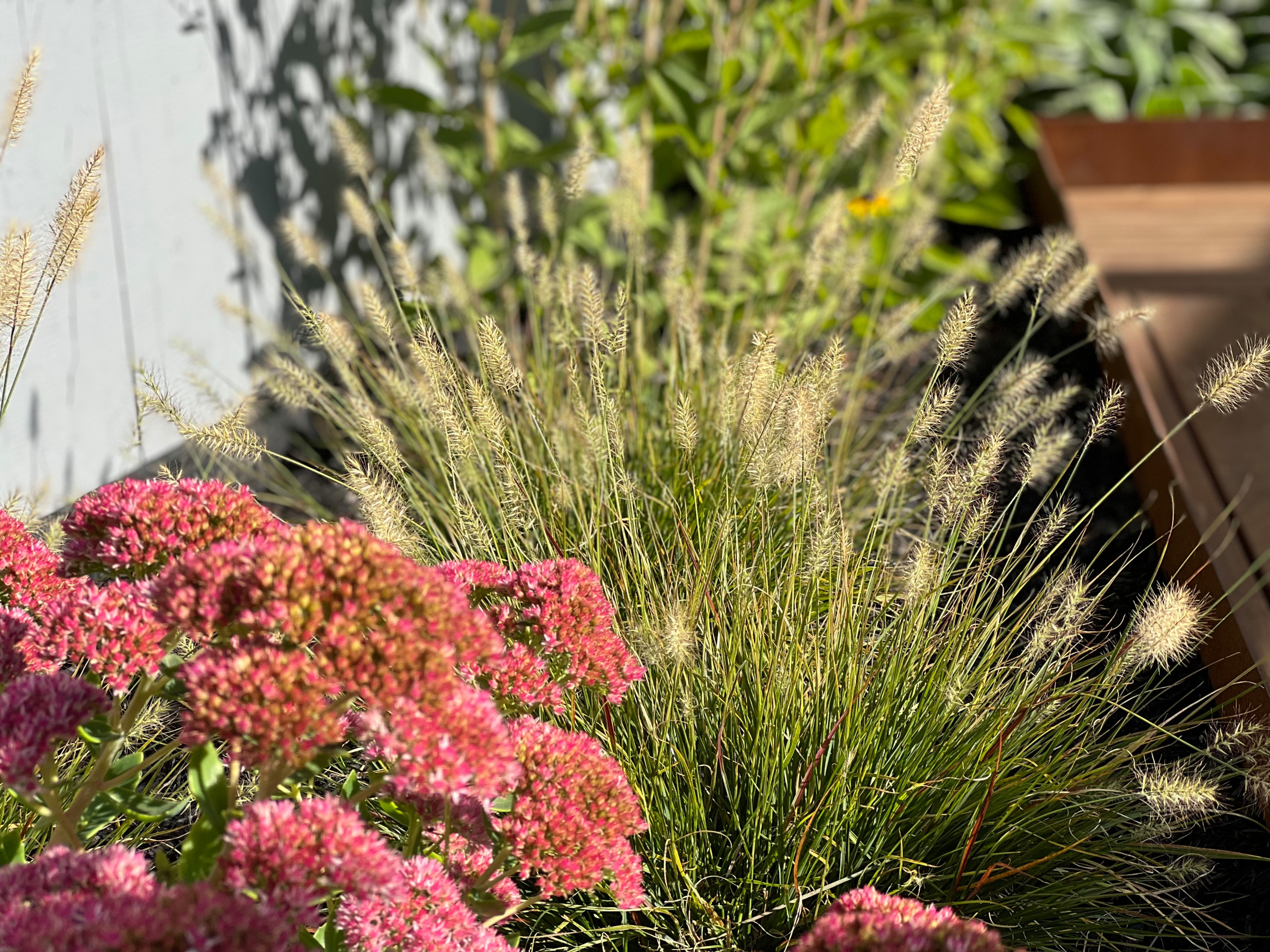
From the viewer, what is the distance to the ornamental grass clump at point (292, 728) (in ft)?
2.78

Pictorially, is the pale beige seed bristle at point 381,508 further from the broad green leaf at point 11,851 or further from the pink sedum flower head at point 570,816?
the broad green leaf at point 11,851

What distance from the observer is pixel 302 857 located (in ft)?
2.76

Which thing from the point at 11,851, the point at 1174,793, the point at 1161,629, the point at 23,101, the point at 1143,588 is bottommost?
the point at 1143,588

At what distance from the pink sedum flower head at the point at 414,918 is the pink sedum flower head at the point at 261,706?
5.4 inches

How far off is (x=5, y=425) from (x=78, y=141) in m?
0.59

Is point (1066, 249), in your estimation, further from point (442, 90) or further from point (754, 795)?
point (442, 90)

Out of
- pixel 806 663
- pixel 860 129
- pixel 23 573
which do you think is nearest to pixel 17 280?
pixel 23 573

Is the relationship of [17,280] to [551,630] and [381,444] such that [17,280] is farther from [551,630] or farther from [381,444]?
[551,630]

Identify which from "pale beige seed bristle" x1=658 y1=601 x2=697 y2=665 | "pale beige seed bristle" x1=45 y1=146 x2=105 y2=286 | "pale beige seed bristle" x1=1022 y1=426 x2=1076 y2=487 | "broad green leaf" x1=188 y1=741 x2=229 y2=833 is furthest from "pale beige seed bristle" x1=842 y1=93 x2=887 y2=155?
"broad green leaf" x1=188 y1=741 x2=229 y2=833

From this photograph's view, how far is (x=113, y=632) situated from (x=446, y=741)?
34 cm

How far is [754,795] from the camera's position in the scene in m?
1.37

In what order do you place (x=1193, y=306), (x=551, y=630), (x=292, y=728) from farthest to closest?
1. (x=1193, y=306)
2. (x=551, y=630)
3. (x=292, y=728)

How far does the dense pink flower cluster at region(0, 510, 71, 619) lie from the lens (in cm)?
113

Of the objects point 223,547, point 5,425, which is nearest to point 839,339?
point 223,547
